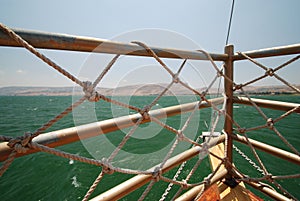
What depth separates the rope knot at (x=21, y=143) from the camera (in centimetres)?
34

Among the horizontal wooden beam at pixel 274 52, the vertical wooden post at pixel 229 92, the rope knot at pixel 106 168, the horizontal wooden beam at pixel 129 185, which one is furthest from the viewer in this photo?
the vertical wooden post at pixel 229 92

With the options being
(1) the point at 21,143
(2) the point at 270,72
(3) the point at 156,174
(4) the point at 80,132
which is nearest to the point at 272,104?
(2) the point at 270,72

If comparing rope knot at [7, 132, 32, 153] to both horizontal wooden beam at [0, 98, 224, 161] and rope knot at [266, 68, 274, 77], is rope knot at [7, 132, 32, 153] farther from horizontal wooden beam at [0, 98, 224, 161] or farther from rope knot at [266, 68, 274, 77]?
rope knot at [266, 68, 274, 77]

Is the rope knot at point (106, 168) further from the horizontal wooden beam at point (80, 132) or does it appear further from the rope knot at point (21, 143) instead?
the rope knot at point (21, 143)

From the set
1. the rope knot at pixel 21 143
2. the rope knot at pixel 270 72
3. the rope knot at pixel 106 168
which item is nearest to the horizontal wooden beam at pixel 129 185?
the rope knot at pixel 106 168

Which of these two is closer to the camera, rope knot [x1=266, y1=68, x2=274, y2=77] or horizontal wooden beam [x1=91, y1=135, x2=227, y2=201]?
horizontal wooden beam [x1=91, y1=135, x2=227, y2=201]

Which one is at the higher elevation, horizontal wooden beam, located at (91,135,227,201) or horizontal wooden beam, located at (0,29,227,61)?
horizontal wooden beam, located at (0,29,227,61)

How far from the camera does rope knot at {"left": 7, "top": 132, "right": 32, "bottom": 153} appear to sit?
0.34 metres

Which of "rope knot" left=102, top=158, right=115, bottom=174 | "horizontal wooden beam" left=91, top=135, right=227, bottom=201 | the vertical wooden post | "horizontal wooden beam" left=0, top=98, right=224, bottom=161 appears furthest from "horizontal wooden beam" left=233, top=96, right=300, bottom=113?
"rope knot" left=102, top=158, right=115, bottom=174

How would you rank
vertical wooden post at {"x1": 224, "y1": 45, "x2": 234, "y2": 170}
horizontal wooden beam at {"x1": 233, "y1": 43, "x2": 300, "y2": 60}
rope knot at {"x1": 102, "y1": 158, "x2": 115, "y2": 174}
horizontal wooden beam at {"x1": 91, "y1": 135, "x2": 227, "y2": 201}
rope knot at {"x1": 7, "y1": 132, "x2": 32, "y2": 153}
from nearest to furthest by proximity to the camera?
rope knot at {"x1": 7, "y1": 132, "x2": 32, "y2": 153}, rope knot at {"x1": 102, "y1": 158, "x2": 115, "y2": 174}, horizontal wooden beam at {"x1": 91, "y1": 135, "x2": 227, "y2": 201}, horizontal wooden beam at {"x1": 233, "y1": 43, "x2": 300, "y2": 60}, vertical wooden post at {"x1": 224, "y1": 45, "x2": 234, "y2": 170}

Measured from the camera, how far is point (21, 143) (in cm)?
35

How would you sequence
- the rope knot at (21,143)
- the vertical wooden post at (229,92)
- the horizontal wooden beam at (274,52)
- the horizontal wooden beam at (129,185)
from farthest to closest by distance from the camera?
the vertical wooden post at (229,92)
the horizontal wooden beam at (274,52)
the horizontal wooden beam at (129,185)
the rope knot at (21,143)

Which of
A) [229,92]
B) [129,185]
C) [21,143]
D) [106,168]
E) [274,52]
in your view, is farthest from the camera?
[229,92]

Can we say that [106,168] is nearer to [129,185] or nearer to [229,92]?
[129,185]
